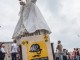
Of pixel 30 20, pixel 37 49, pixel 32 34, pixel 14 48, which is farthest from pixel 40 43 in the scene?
pixel 30 20

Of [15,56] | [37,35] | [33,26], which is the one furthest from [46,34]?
[15,56]

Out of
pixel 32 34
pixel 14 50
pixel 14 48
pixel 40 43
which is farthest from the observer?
pixel 14 50

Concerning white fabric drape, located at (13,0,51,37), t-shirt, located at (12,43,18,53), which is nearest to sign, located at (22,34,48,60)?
white fabric drape, located at (13,0,51,37)

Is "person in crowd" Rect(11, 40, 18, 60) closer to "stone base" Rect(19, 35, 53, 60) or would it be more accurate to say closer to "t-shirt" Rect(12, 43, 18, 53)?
"t-shirt" Rect(12, 43, 18, 53)

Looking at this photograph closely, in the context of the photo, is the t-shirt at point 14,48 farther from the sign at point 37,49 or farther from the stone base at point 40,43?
the sign at point 37,49

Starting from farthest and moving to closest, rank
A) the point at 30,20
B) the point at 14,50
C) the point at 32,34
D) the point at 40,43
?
the point at 30,20, the point at 14,50, the point at 32,34, the point at 40,43

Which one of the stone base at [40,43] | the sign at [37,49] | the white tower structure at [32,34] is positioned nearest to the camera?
the sign at [37,49]

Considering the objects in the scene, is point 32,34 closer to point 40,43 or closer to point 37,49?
point 40,43

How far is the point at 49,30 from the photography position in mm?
18266

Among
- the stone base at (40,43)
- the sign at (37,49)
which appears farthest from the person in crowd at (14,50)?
the sign at (37,49)

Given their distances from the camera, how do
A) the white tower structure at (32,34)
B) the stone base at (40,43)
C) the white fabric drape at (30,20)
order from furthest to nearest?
the white fabric drape at (30,20) < the stone base at (40,43) < the white tower structure at (32,34)

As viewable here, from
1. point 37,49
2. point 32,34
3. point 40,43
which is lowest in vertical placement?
point 37,49

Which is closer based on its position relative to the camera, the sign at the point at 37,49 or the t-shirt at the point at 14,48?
the sign at the point at 37,49

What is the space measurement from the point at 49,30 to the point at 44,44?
2035mm
